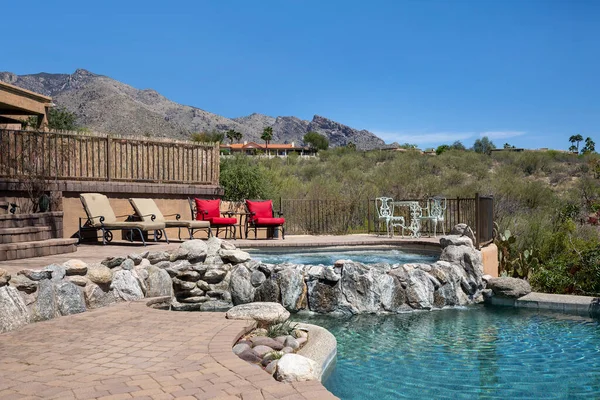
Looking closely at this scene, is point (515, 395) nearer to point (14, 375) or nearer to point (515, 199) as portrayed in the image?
point (14, 375)

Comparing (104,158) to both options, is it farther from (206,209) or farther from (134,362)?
(134,362)

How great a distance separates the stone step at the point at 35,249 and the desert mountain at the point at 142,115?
37.1 m

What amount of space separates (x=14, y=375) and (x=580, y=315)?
21.1 feet

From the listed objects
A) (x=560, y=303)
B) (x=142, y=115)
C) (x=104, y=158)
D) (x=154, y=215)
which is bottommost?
(x=560, y=303)

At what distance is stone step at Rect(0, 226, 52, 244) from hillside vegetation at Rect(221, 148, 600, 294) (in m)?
7.58

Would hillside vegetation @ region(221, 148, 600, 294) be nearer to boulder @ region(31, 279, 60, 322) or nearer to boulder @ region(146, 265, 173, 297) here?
boulder @ region(146, 265, 173, 297)

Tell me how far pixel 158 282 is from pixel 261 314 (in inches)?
101

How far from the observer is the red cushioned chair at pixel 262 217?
12016 millimetres

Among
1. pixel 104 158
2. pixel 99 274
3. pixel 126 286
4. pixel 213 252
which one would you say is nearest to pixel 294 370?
pixel 99 274

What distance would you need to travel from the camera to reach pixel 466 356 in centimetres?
500

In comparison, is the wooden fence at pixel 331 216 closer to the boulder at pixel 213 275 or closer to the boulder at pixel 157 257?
the boulder at pixel 213 275

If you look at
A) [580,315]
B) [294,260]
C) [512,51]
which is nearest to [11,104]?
[294,260]

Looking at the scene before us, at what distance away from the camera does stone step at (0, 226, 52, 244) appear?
24.4ft

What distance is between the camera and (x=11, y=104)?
9453 millimetres
